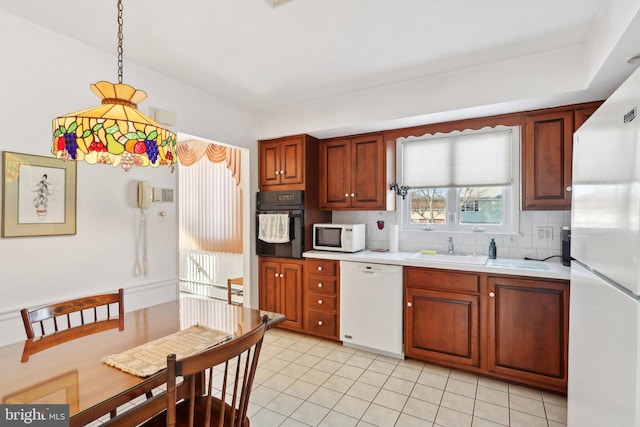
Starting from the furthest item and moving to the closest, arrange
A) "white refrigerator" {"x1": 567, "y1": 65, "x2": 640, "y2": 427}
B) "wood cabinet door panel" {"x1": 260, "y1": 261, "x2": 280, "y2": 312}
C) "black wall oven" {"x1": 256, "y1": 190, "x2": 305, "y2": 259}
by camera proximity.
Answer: "wood cabinet door panel" {"x1": 260, "y1": 261, "x2": 280, "y2": 312} < "black wall oven" {"x1": 256, "y1": 190, "x2": 305, "y2": 259} < "white refrigerator" {"x1": 567, "y1": 65, "x2": 640, "y2": 427}

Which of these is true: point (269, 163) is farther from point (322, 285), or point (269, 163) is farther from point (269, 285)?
point (322, 285)

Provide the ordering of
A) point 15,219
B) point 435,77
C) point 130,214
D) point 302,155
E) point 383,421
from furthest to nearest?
point 302,155 < point 435,77 < point 130,214 < point 383,421 < point 15,219

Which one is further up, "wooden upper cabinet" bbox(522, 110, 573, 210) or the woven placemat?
"wooden upper cabinet" bbox(522, 110, 573, 210)

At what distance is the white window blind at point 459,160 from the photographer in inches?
121

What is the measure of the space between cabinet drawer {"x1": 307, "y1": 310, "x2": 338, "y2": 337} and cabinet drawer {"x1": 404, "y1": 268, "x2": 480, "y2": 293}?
91 centimetres

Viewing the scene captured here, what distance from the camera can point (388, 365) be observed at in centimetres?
288

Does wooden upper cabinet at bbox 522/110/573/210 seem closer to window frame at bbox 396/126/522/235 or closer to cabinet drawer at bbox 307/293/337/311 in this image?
window frame at bbox 396/126/522/235

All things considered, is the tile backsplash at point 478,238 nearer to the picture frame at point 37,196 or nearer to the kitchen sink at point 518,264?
the kitchen sink at point 518,264

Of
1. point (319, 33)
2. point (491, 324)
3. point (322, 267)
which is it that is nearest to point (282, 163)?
point (322, 267)

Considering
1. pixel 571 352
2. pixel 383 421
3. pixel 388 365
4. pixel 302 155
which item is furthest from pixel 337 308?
pixel 571 352

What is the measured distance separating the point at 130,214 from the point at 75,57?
3.76ft

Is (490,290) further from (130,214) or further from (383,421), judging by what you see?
(130,214)

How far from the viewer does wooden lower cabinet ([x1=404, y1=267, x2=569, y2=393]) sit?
2.39m

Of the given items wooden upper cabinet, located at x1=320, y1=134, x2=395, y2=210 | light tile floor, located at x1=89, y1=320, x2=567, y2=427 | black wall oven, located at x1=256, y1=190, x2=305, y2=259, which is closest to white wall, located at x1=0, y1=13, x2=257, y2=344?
light tile floor, located at x1=89, y1=320, x2=567, y2=427
